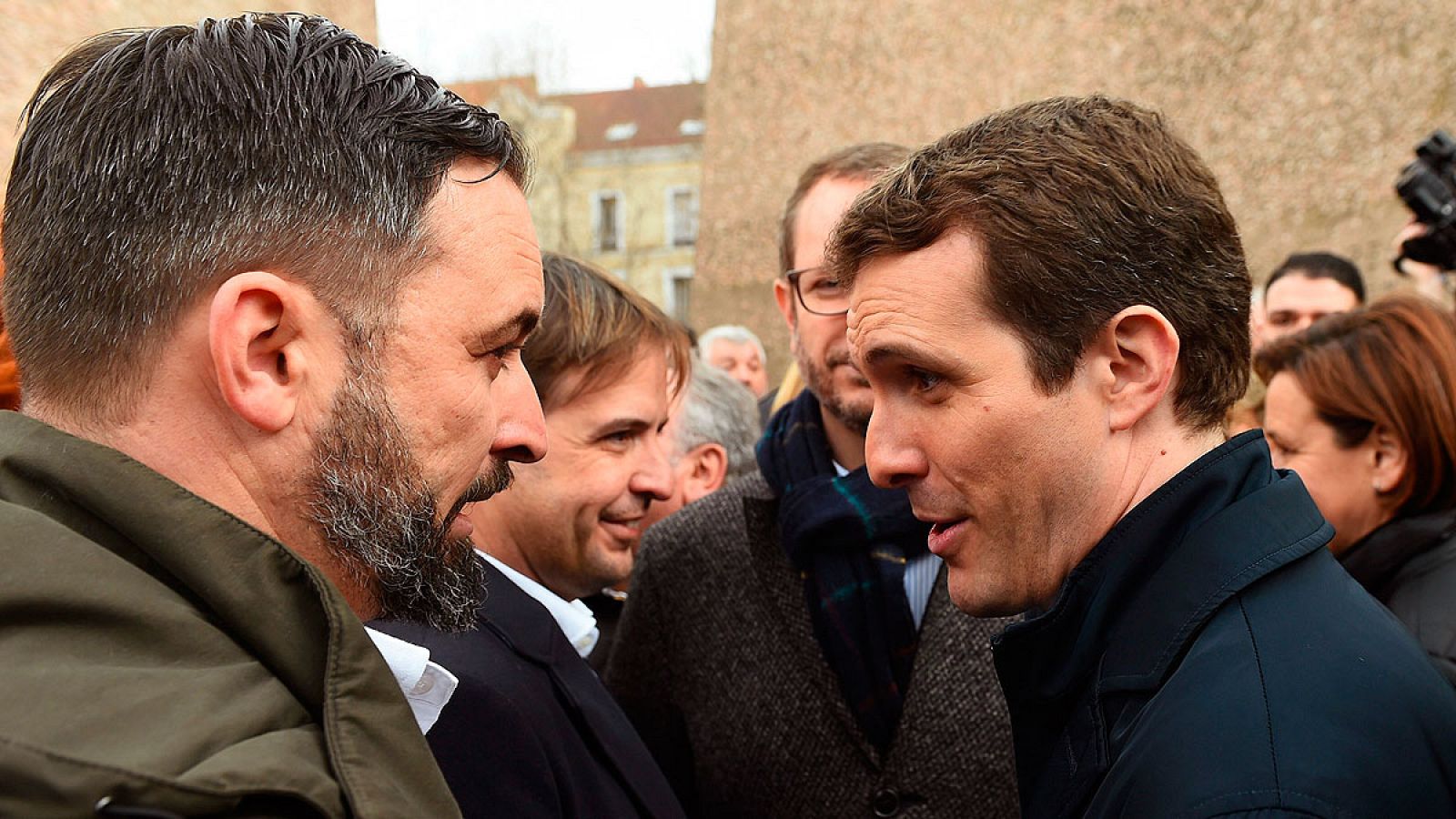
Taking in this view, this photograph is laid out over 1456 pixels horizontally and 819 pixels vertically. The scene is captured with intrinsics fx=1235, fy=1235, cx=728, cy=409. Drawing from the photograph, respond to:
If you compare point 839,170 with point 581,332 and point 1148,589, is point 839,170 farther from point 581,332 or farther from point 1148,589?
point 1148,589

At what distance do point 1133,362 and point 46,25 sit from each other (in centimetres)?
686

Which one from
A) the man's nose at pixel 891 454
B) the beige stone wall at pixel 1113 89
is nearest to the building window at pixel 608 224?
the beige stone wall at pixel 1113 89

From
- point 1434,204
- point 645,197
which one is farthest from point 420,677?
point 645,197

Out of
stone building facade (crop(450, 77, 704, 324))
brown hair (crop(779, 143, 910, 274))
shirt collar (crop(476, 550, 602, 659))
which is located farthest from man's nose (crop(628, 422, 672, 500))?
stone building facade (crop(450, 77, 704, 324))

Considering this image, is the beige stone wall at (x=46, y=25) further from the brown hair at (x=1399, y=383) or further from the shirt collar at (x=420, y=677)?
the shirt collar at (x=420, y=677)

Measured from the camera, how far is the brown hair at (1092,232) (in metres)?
1.69

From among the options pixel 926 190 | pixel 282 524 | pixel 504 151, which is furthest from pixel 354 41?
pixel 926 190

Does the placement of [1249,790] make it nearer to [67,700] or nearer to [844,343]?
A: [67,700]

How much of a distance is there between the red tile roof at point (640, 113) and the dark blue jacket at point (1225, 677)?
38.1m

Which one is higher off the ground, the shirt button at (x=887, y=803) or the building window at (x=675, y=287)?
the shirt button at (x=887, y=803)

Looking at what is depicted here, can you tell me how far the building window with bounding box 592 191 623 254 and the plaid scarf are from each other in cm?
3721

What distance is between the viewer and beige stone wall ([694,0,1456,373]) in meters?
10.5

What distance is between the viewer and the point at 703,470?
12.7 feet

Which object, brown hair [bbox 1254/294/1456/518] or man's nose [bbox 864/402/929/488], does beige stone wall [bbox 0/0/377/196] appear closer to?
brown hair [bbox 1254/294/1456/518]
